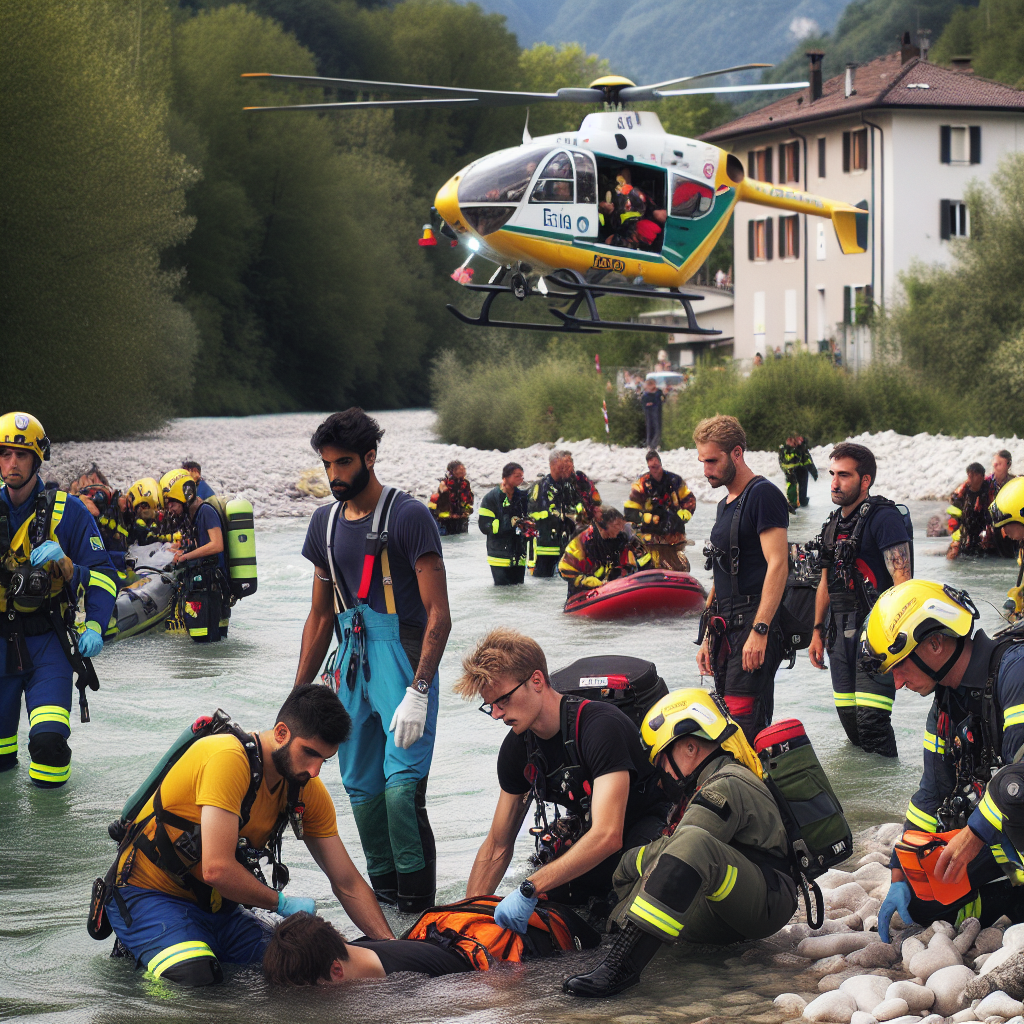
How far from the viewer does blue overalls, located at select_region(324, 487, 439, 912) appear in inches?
207

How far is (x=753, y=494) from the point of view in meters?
6.31

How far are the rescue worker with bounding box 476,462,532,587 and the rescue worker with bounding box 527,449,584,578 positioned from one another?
192 mm

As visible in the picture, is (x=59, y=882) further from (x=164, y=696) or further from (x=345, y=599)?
(x=164, y=696)

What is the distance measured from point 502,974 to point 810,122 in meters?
43.0

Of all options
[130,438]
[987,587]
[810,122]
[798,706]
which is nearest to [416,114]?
[810,122]

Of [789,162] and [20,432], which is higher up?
[789,162]

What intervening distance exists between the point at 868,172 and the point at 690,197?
28.3 metres

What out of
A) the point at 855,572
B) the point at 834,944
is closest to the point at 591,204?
the point at 855,572

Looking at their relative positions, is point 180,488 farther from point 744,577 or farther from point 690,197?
point 690,197

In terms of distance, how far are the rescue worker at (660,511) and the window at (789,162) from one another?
35020 millimetres

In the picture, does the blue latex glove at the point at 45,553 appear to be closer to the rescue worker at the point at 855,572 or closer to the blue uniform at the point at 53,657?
the blue uniform at the point at 53,657

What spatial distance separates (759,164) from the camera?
48.2 m

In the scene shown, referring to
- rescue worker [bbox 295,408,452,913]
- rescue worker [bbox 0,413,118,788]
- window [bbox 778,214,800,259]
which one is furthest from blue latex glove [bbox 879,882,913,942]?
window [bbox 778,214,800,259]

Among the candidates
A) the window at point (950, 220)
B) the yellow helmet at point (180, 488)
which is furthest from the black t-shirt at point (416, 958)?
the window at point (950, 220)
